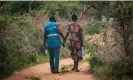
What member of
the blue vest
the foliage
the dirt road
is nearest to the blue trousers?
the blue vest

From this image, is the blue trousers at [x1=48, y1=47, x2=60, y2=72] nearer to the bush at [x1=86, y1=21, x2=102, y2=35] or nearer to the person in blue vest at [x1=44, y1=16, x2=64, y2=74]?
the person in blue vest at [x1=44, y1=16, x2=64, y2=74]

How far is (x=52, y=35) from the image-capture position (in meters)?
11.6

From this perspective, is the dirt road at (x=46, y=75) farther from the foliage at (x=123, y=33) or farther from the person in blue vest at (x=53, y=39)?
the foliage at (x=123, y=33)

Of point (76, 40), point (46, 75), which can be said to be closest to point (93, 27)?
point (76, 40)

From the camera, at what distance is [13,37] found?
1155 centimetres

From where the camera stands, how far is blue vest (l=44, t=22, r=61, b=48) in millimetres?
11594

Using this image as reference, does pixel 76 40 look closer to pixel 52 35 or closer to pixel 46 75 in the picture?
pixel 52 35

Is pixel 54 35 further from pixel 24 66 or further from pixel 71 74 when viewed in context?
pixel 24 66

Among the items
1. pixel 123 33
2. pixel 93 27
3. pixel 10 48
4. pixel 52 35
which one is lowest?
pixel 93 27

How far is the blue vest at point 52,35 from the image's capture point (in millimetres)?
11594

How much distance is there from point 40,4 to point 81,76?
15469 millimetres

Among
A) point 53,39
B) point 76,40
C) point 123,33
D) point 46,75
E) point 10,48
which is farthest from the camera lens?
point 76,40

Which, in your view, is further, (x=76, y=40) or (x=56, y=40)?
(x=76, y=40)

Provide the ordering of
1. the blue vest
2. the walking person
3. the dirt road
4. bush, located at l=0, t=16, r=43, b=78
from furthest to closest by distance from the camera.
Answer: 1. the walking person
2. the blue vest
3. bush, located at l=0, t=16, r=43, b=78
4. the dirt road
